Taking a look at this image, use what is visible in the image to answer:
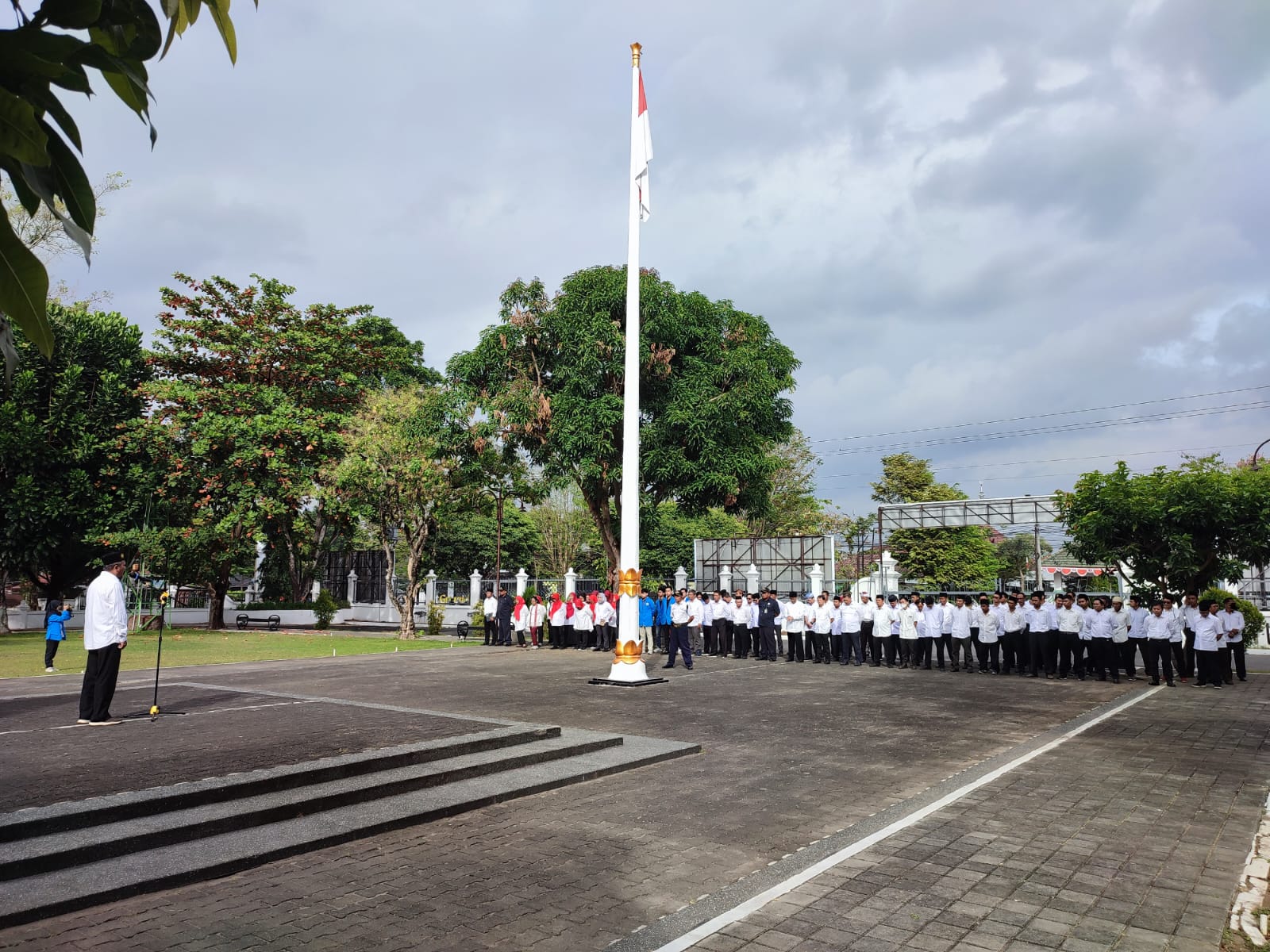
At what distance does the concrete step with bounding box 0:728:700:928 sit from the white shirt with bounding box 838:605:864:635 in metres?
12.7

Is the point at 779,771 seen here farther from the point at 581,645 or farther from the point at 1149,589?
the point at 581,645

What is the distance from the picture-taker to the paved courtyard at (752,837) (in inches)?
179

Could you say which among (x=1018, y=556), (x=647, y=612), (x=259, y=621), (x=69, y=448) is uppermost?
(x=69, y=448)

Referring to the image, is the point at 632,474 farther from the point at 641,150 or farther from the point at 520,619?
the point at 520,619

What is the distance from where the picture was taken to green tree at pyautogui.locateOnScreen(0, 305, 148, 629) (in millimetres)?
27000

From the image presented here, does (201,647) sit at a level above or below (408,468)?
below

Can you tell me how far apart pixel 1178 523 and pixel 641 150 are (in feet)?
42.1

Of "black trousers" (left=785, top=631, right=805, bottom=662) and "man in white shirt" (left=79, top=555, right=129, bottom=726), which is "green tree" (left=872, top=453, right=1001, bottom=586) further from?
"man in white shirt" (left=79, top=555, right=129, bottom=726)

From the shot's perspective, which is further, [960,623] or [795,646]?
[795,646]

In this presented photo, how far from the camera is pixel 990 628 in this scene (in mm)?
18703

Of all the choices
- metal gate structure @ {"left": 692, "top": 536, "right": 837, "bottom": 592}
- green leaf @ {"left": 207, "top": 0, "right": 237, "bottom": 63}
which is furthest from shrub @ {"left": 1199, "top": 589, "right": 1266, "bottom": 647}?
green leaf @ {"left": 207, "top": 0, "right": 237, "bottom": 63}

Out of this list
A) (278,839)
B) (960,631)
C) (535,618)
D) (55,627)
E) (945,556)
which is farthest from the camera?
(945,556)

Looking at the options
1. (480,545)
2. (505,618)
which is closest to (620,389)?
(505,618)

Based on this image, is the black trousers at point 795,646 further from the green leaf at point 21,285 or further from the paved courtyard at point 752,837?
the green leaf at point 21,285
